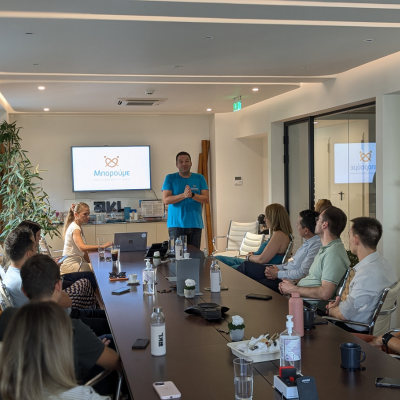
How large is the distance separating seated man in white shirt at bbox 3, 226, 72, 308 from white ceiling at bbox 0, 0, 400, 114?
5.00 ft

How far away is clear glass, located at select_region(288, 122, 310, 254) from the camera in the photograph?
24.4ft

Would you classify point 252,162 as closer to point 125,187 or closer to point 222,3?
point 125,187

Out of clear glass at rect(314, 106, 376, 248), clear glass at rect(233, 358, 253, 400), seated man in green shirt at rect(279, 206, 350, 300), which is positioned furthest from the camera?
clear glass at rect(314, 106, 376, 248)

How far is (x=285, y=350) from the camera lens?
204cm

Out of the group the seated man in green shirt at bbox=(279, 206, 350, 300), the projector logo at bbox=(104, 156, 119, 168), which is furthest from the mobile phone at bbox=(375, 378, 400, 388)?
the projector logo at bbox=(104, 156, 119, 168)

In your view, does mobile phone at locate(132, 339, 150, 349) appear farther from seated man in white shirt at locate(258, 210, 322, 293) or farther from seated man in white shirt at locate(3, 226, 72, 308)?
seated man in white shirt at locate(258, 210, 322, 293)

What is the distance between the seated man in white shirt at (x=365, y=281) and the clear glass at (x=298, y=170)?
12.8 feet

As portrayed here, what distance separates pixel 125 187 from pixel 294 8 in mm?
6158

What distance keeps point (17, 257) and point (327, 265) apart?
2.27 m

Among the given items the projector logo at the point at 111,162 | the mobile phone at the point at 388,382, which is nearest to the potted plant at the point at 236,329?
the mobile phone at the point at 388,382

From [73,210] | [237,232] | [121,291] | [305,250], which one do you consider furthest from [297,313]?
[237,232]

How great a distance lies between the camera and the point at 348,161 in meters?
6.33

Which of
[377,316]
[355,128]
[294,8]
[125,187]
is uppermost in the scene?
[294,8]

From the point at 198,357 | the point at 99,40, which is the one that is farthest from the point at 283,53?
the point at 198,357
